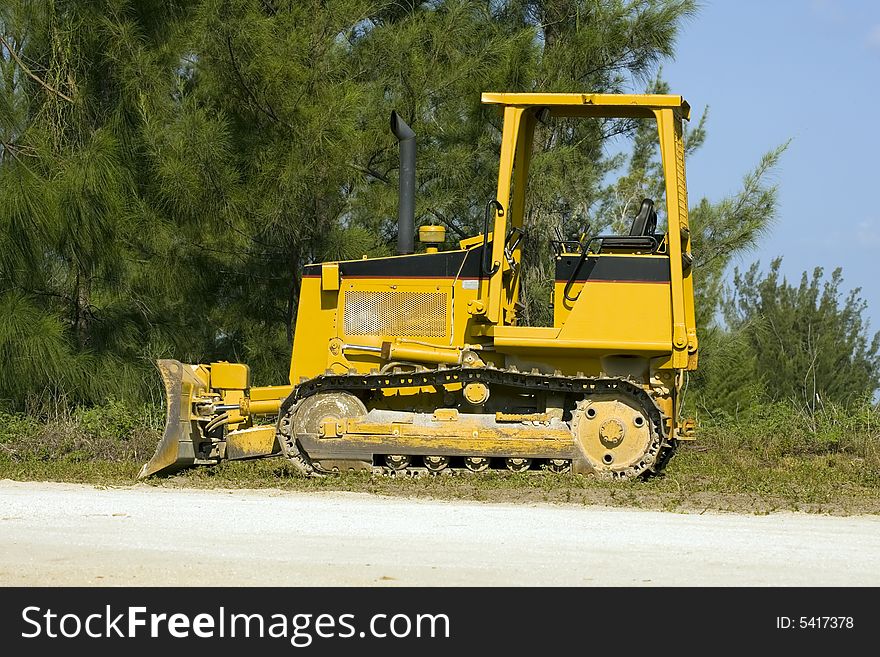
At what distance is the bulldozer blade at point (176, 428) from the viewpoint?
37.6 ft

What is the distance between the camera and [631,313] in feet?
36.0

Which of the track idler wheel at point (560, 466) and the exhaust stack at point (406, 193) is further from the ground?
the exhaust stack at point (406, 193)

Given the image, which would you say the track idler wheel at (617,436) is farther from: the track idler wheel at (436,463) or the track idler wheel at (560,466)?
the track idler wheel at (436,463)

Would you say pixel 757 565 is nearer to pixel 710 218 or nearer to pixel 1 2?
pixel 710 218

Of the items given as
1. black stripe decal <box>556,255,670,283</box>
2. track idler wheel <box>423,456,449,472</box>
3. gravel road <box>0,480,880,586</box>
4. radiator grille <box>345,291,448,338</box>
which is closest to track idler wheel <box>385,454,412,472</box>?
track idler wheel <box>423,456,449,472</box>

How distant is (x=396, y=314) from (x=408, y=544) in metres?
4.71

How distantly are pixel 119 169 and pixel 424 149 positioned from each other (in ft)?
12.2

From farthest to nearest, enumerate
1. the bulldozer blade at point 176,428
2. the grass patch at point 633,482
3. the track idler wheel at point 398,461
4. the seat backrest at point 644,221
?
the bulldozer blade at point 176,428 → the seat backrest at point 644,221 → the track idler wheel at point 398,461 → the grass patch at point 633,482

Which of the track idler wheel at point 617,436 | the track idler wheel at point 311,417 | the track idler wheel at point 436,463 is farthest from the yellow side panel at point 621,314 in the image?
the track idler wheel at point 311,417

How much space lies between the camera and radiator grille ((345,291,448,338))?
11.5 m

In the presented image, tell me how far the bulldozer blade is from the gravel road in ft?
5.83

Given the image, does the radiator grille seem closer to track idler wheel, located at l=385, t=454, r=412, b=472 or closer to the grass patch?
track idler wheel, located at l=385, t=454, r=412, b=472

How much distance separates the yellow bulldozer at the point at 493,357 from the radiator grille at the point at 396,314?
1 cm

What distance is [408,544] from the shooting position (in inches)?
280
